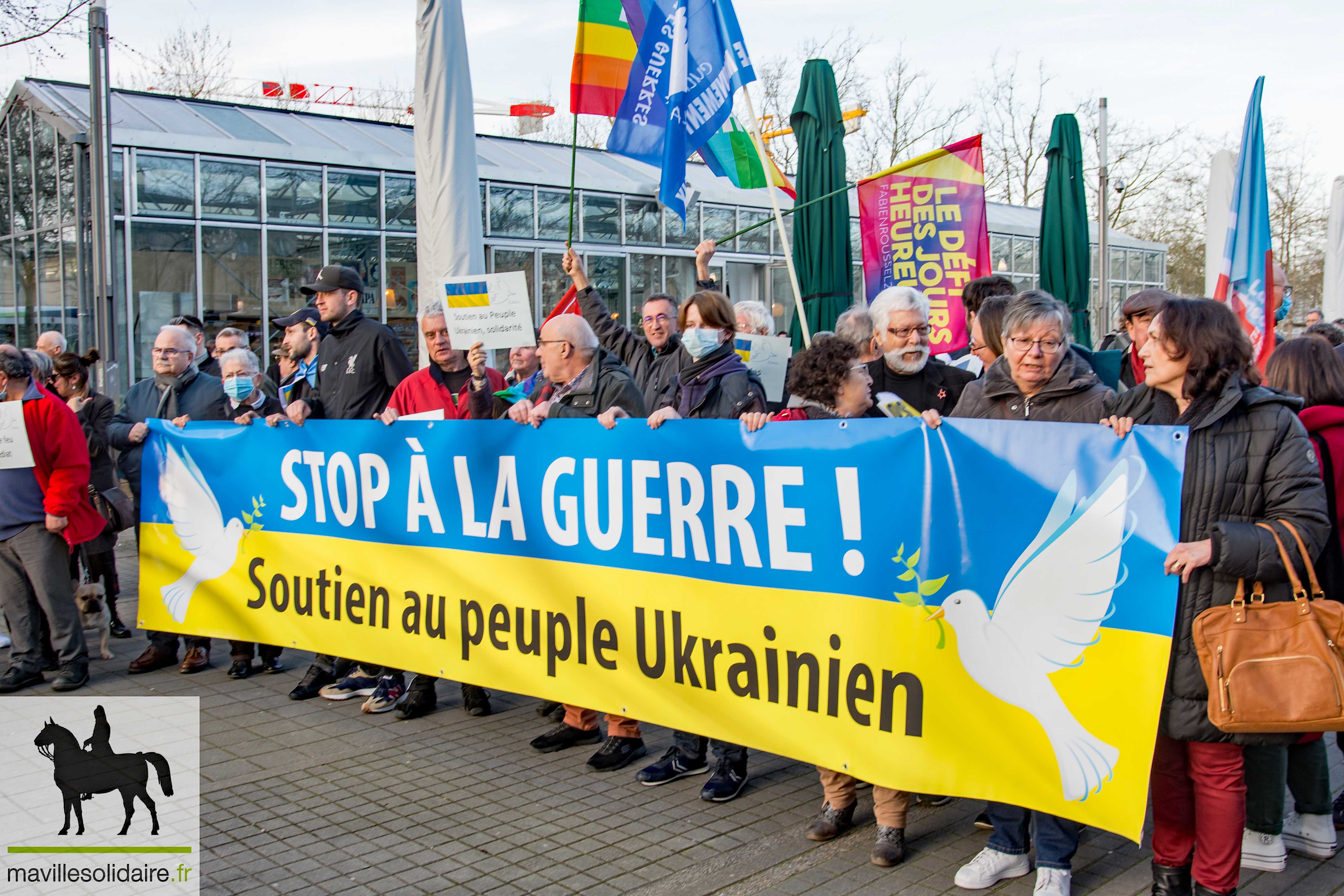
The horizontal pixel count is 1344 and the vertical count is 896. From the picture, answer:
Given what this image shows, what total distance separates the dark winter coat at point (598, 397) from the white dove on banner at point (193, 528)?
2.36 meters

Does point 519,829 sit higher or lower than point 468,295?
lower

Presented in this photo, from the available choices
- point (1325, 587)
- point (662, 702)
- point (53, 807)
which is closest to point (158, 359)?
point (53, 807)

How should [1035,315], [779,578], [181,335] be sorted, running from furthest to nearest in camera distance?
[181,335]
[779,578]
[1035,315]

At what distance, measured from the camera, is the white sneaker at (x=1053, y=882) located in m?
3.73

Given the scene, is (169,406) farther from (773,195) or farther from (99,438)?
(773,195)

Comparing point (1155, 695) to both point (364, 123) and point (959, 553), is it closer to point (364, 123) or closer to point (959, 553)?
point (959, 553)

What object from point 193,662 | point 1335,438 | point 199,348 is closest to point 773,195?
point 1335,438

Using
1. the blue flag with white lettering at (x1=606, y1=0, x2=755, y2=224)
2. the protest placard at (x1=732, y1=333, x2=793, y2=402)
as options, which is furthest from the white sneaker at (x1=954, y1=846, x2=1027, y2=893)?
the blue flag with white lettering at (x1=606, y1=0, x2=755, y2=224)

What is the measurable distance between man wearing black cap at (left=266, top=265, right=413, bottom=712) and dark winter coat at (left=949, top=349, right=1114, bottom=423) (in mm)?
3525

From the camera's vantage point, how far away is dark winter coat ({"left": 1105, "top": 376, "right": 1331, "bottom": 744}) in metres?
3.31

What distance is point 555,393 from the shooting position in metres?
5.55

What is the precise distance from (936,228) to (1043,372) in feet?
13.8

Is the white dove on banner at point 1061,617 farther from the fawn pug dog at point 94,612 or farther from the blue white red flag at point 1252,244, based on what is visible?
the fawn pug dog at point 94,612

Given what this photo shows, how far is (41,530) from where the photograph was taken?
21.8 feet
